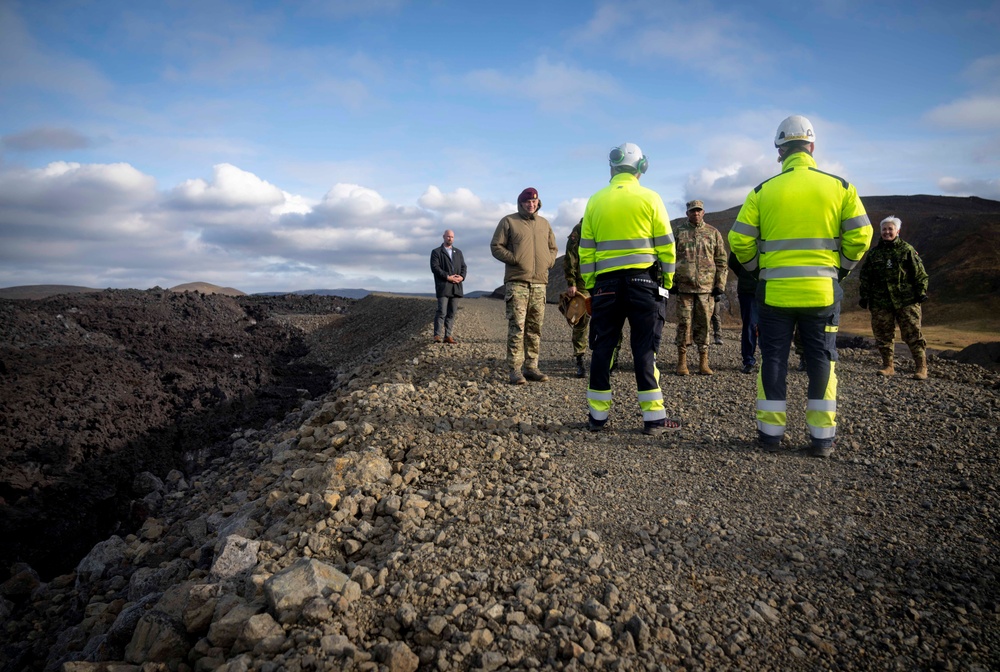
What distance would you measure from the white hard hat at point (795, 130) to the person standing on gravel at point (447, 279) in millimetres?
6320

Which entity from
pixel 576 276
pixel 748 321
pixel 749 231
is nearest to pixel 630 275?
pixel 749 231

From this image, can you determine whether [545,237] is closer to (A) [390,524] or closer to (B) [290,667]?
(A) [390,524]

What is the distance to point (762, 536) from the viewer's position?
11.6 feet

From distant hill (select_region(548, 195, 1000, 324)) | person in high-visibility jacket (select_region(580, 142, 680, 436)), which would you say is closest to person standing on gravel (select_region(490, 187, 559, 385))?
person in high-visibility jacket (select_region(580, 142, 680, 436))

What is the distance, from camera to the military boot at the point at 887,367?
7914mm

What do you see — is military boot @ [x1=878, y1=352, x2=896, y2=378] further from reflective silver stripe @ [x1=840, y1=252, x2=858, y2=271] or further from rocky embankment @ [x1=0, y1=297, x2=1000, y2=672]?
reflective silver stripe @ [x1=840, y1=252, x2=858, y2=271]

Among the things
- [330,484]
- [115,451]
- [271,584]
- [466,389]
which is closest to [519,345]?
[466,389]

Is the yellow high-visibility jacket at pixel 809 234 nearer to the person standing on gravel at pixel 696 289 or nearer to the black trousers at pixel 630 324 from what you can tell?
the black trousers at pixel 630 324

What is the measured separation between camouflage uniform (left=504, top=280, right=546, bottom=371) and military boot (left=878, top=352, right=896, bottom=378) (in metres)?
4.75

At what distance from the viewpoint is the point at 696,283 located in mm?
7902

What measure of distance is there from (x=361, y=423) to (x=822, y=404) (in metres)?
4.08

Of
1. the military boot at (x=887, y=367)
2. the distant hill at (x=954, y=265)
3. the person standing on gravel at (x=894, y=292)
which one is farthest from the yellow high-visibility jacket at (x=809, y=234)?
the distant hill at (x=954, y=265)

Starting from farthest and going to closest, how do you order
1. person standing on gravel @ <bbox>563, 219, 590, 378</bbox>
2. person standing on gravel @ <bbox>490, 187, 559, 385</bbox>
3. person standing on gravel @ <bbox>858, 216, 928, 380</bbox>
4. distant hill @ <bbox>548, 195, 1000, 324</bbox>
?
distant hill @ <bbox>548, 195, 1000, 324</bbox>
person standing on gravel @ <bbox>858, 216, 928, 380</bbox>
person standing on gravel @ <bbox>563, 219, 590, 378</bbox>
person standing on gravel @ <bbox>490, 187, 559, 385</bbox>

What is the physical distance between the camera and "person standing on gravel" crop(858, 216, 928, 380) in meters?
7.77
